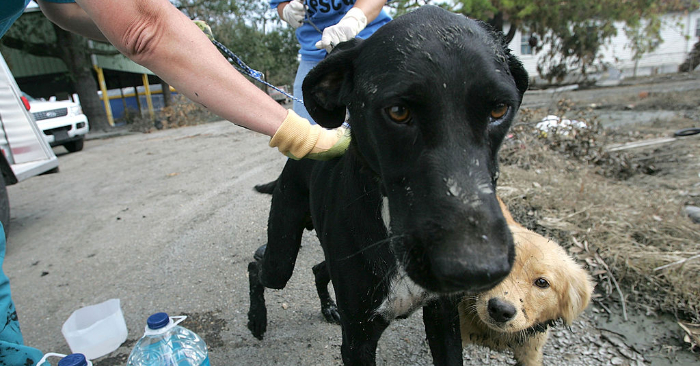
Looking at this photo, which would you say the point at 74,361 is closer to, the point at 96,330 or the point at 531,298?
the point at 96,330

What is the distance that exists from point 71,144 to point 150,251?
913 cm

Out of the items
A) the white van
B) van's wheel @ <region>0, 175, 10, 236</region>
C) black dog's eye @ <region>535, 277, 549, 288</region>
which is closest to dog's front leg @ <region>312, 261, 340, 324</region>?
black dog's eye @ <region>535, 277, 549, 288</region>

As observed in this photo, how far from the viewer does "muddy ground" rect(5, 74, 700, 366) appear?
2.25 meters

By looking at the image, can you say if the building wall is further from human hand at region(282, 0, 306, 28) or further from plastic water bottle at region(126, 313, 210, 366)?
plastic water bottle at region(126, 313, 210, 366)

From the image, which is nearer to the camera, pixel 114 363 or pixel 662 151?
pixel 114 363

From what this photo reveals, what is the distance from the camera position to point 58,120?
9.78m

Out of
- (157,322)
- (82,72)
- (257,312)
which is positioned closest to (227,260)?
(257,312)

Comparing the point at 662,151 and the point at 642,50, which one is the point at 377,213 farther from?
the point at 642,50

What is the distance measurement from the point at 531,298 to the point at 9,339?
7.15 ft

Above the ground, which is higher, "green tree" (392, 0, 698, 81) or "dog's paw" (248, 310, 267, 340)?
"green tree" (392, 0, 698, 81)

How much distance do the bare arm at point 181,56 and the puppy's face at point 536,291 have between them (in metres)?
1.19

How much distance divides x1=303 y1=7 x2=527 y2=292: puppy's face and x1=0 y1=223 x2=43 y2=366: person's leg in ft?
5.06

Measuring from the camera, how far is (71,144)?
35.7 ft

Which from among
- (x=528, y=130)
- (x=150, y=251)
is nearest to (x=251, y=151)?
(x=150, y=251)
